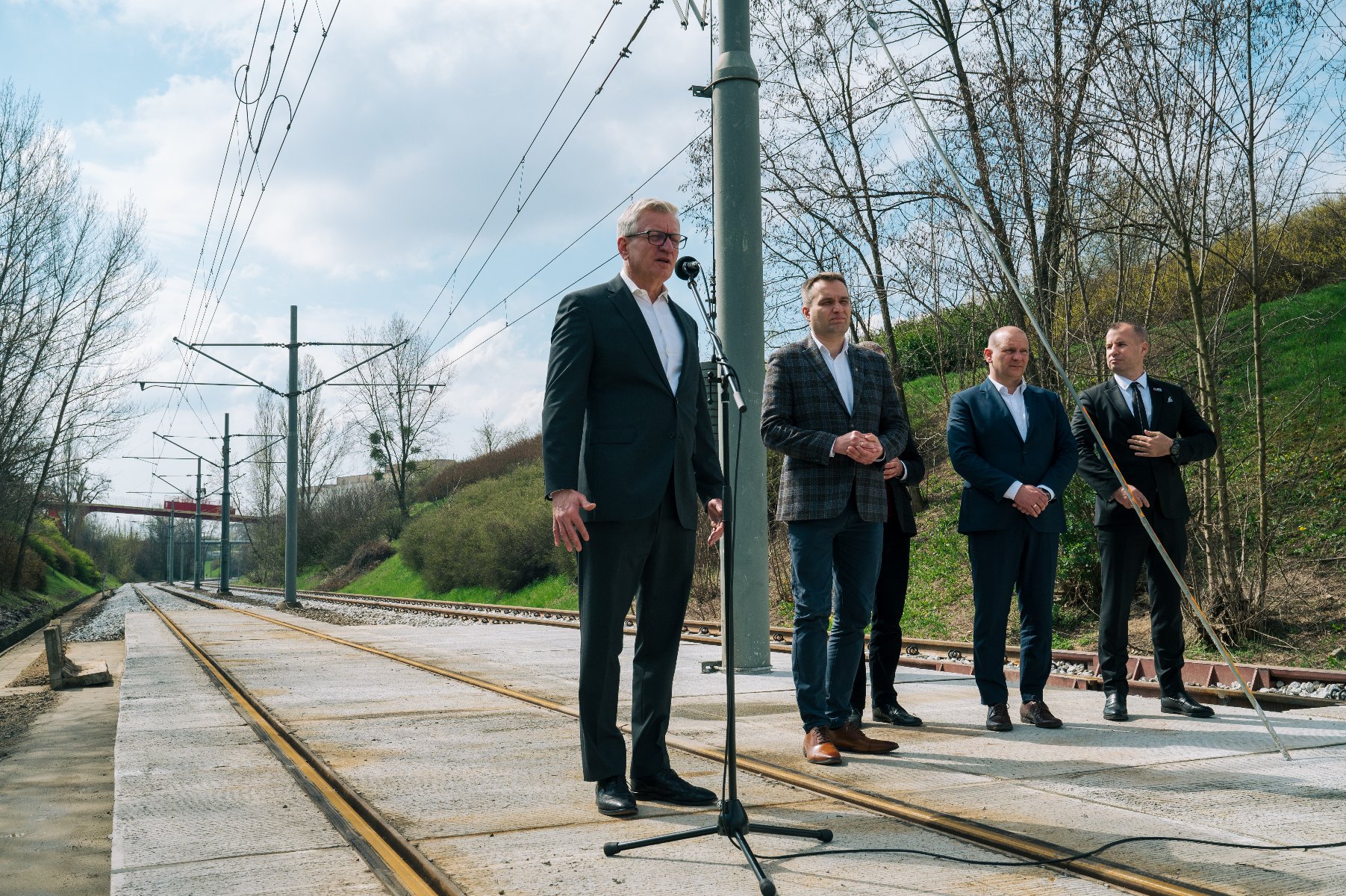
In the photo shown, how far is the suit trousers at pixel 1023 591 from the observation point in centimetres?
529

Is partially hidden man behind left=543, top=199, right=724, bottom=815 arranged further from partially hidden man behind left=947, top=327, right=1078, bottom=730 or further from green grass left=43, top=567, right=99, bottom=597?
green grass left=43, top=567, right=99, bottom=597

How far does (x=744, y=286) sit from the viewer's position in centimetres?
747

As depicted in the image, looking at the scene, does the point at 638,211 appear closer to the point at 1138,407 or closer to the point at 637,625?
the point at 637,625

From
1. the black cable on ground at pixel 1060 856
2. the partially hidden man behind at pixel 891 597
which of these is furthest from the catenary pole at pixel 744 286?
the black cable on ground at pixel 1060 856

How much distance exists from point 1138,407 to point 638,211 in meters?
3.26

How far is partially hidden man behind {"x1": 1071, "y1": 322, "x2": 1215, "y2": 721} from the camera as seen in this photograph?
18.2 feet

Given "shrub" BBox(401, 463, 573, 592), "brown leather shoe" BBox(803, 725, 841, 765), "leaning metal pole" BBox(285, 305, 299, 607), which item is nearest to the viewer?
"brown leather shoe" BBox(803, 725, 841, 765)

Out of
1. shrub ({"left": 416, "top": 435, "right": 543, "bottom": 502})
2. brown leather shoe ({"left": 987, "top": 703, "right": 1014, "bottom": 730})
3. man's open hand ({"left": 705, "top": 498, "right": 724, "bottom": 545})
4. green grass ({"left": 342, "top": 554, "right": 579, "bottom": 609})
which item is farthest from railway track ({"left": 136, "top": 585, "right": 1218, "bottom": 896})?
shrub ({"left": 416, "top": 435, "right": 543, "bottom": 502})

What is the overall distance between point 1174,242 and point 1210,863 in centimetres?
814

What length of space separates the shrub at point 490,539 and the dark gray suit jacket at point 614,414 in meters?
25.0

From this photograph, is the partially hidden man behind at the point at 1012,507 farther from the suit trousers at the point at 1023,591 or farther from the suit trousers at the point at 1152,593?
the suit trousers at the point at 1152,593

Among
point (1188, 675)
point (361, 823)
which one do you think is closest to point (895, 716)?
point (361, 823)

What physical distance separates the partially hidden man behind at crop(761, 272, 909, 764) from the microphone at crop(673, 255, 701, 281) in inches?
54.2

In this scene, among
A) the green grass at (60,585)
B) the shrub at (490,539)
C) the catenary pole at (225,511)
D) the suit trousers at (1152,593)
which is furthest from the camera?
the green grass at (60,585)
